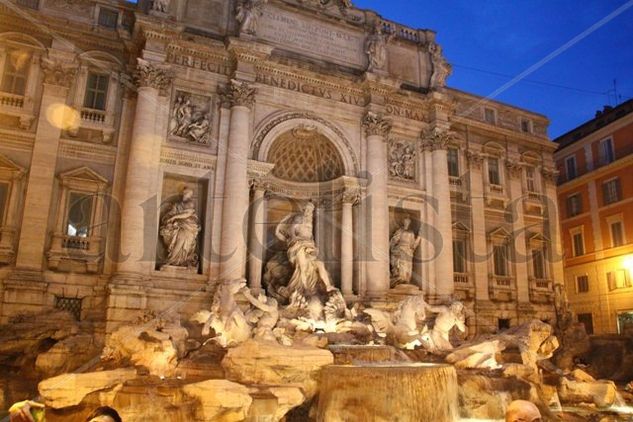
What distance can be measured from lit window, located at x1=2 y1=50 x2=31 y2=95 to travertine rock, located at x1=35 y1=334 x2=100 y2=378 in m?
7.47

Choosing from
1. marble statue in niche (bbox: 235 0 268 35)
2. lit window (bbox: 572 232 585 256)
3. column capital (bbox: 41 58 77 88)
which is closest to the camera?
column capital (bbox: 41 58 77 88)

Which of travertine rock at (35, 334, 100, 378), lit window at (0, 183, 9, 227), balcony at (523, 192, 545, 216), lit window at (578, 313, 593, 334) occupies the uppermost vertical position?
balcony at (523, 192, 545, 216)

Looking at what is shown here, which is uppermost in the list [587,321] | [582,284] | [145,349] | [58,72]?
[58,72]

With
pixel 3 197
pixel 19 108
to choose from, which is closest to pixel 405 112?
pixel 19 108

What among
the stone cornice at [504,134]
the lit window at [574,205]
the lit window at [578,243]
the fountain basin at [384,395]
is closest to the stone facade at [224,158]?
the stone cornice at [504,134]

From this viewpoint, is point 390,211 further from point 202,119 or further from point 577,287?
point 577,287

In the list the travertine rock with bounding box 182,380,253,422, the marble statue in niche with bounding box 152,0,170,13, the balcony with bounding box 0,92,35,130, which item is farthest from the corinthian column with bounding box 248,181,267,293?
the travertine rock with bounding box 182,380,253,422

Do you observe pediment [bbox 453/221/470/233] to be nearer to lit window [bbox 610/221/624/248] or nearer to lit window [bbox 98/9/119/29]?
lit window [bbox 610/221/624/248]

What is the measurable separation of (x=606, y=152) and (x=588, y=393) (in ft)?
54.6

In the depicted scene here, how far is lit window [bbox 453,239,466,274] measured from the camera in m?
21.3

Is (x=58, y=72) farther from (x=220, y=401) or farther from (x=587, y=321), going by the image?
(x=587, y=321)

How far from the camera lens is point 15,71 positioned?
15.5 meters

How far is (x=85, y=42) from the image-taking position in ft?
53.4

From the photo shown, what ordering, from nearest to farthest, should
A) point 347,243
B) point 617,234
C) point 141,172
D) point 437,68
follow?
point 141,172, point 347,243, point 437,68, point 617,234
